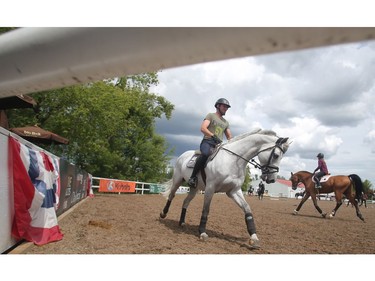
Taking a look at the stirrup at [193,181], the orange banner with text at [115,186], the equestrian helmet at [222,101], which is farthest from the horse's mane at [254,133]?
the orange banner with text at [115,186]

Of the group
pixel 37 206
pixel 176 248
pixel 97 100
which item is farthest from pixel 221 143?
pixel 97 100

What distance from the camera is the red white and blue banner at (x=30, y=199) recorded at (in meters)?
4.21

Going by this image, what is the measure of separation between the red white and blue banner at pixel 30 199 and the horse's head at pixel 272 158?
4193 mm

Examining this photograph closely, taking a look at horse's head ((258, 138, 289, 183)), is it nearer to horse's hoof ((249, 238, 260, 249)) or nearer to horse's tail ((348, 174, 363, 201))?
horse's hoof ((249, 238, 260, 249))

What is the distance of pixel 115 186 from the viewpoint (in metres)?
26.0

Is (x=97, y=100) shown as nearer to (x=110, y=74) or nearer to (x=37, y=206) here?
(x=37, y=206)

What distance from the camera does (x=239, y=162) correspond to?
6.16m

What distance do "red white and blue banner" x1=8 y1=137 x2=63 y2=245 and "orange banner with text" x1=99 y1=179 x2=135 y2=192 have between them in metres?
18.5

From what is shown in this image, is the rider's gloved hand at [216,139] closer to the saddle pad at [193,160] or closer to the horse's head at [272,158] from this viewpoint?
the saddle pad at [193,160]

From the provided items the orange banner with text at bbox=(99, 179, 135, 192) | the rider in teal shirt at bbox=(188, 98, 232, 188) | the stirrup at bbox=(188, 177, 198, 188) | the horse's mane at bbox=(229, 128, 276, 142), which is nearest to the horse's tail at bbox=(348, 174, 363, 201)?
the horse's mane at bbox=(229, 128, 276, 142)

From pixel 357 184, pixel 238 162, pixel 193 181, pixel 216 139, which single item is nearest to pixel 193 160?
pixel 193 181

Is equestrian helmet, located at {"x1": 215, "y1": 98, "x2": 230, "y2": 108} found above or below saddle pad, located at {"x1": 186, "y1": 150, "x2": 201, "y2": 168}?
above

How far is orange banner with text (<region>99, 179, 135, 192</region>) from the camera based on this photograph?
2326 cm

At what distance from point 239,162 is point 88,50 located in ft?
16.8
